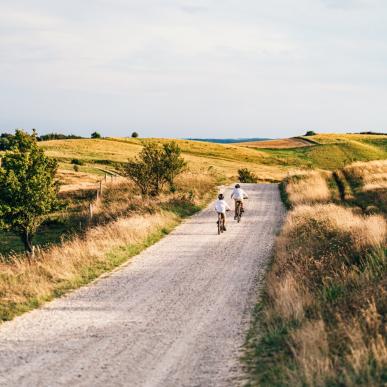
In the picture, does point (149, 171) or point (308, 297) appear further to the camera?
point (149, 171)

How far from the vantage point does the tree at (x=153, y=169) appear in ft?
111

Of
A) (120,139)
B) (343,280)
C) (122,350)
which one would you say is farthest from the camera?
(120,139)

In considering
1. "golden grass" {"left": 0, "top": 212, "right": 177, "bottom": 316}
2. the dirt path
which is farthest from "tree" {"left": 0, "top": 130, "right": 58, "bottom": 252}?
the dirt path

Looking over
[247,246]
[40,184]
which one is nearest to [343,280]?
[247,246]

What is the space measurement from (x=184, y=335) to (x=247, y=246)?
9.45 m

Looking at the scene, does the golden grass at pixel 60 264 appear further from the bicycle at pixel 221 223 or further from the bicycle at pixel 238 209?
the bicycle at pixel 238 209

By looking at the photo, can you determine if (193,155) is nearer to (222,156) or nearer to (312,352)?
(222,156)

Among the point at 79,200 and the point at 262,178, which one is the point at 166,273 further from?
the point at 262,178

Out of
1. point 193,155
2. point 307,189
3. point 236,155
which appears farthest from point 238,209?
point 236,155

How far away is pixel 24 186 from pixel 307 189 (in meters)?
17.9

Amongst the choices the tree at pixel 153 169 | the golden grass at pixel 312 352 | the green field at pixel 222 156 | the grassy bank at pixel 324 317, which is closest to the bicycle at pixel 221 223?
the grassy bank at pixel 324 317

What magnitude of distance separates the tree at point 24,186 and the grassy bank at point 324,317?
47.1 ft

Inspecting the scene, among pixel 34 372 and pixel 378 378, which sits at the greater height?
pixel 378 378

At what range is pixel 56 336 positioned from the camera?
8719 mm
